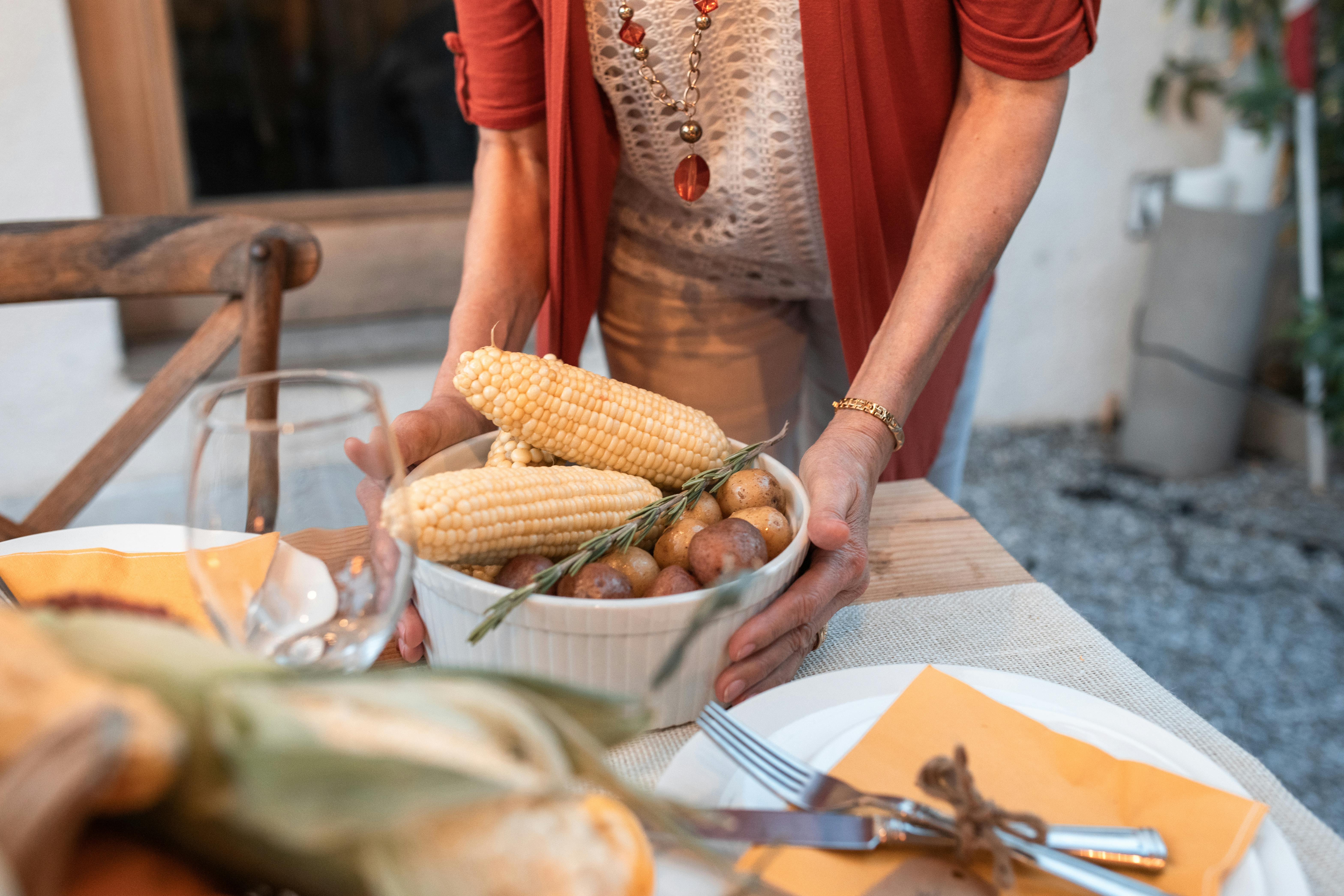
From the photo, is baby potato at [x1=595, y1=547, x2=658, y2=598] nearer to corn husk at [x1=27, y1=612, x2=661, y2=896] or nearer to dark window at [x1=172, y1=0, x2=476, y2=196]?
corn husk at [x1=27, y1=612, x2=661, y2=896]

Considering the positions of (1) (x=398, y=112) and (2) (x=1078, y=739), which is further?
(1) (x=398, y=112)

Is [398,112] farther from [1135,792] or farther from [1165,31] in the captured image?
[1135,792]

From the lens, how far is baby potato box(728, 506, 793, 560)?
566mm

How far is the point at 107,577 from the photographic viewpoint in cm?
60

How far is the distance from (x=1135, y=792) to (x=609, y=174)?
29.6 inches

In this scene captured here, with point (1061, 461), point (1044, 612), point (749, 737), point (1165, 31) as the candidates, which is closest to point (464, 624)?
point (749, 737)

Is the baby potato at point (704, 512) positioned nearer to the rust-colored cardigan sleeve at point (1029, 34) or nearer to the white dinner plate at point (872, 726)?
the white dinner plate at point (872, 726)

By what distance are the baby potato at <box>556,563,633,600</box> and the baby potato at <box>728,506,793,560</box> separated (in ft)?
0.28

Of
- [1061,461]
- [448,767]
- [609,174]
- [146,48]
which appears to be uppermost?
[146,48]

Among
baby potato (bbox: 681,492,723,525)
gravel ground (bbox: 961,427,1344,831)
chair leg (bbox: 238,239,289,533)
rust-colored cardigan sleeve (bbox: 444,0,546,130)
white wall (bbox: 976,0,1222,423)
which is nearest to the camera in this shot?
baby potato (bbox: 681,492,723,525)

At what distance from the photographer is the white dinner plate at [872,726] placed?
0.40 meters

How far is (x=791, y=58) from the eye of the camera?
0.88m

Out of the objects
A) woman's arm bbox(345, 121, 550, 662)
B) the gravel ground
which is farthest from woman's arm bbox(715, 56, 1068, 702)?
the gravel ground

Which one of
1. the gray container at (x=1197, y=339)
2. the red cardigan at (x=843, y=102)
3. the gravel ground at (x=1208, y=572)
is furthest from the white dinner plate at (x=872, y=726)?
the gray container at (x=1197, y=339)
